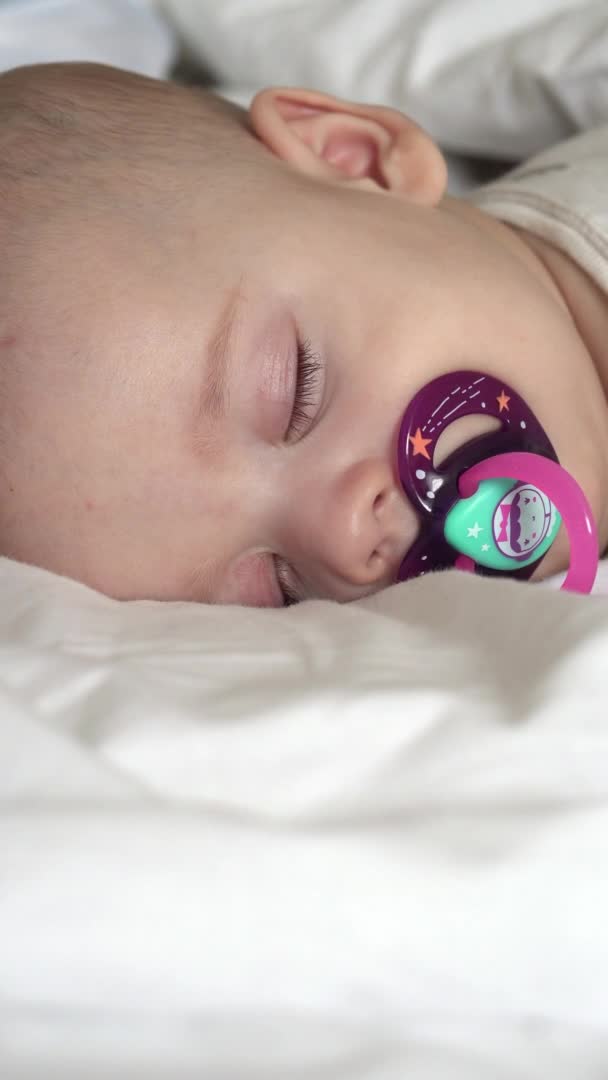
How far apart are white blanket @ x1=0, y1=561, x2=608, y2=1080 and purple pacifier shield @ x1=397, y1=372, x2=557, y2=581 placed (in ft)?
1.18

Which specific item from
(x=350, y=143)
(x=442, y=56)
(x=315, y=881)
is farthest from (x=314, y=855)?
(x=442, y=56)

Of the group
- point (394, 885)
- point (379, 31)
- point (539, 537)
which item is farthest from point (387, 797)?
point (379, 31)

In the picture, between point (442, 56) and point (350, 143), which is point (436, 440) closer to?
point (350, 143)

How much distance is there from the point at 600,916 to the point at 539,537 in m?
0.50

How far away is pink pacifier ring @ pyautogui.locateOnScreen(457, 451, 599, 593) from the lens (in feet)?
3.20

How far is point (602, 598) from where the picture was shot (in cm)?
70

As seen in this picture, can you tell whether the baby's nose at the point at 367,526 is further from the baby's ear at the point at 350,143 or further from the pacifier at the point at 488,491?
the baby's ear at the point at 350,143

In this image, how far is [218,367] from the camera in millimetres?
984

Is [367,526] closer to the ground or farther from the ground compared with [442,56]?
closer to the ground

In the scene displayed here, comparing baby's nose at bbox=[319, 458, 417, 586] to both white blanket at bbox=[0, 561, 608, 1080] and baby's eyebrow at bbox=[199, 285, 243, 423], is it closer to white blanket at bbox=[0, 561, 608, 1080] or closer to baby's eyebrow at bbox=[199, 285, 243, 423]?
baby's eyebrow at bbox=[199, 285, 243, 423]

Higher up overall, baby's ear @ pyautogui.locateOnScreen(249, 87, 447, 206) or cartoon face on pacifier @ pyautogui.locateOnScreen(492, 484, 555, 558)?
baby's ear @ pyautogui.locateOnScreen(249, 87, 447, 206)

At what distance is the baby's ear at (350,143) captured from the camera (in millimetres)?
1225

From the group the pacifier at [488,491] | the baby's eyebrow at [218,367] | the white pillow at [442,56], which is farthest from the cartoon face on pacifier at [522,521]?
the white pillow at [442,56]

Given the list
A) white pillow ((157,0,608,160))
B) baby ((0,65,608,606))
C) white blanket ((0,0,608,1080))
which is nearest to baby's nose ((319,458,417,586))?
baby ((0,65,608,606))
